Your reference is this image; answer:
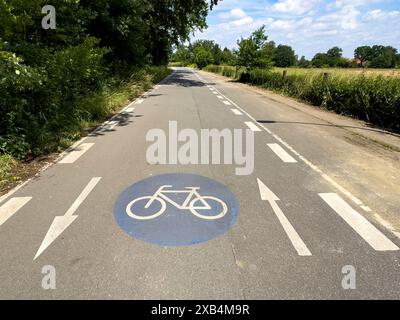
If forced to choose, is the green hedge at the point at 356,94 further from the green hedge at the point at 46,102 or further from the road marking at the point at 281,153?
the green hedge at the point at 46,102

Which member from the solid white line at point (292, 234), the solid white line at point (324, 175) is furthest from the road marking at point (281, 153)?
the solid white line at point (292, 234)

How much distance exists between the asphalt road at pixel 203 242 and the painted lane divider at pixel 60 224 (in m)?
0.01

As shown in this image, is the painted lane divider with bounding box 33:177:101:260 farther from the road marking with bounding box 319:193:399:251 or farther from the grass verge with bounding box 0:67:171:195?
the road marking with bounding box 319:193:399:251

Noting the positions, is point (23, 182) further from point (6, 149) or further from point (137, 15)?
point (137, 15)

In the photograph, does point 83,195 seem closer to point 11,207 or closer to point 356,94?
point 11,207

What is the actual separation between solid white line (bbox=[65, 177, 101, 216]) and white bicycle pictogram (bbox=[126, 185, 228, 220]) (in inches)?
30.5

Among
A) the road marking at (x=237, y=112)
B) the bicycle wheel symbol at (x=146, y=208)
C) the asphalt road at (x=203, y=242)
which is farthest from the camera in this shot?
the road marking at (x=237, y=112)

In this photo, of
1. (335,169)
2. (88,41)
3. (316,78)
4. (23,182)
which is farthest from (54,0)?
(316,78)

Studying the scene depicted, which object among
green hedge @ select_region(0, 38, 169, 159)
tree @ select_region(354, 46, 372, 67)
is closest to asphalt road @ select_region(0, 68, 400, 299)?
green hedge @ select_region(0, 38, 169, 159)

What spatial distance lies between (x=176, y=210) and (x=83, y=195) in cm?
164

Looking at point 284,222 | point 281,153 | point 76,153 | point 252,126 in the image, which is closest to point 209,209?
point 284,222

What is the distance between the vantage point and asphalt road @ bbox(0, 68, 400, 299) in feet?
10.3

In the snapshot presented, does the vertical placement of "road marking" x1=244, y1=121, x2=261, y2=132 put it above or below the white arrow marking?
above

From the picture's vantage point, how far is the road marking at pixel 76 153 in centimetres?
706
